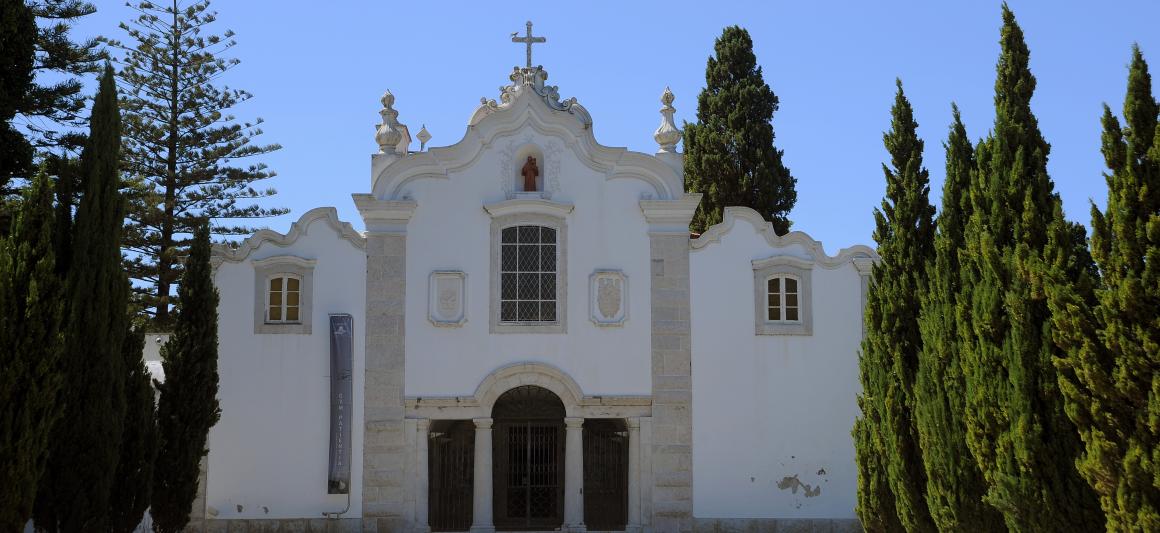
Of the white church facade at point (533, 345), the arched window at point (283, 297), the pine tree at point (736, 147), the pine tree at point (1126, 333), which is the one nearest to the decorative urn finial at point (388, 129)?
the white church facade at point (533, 345)

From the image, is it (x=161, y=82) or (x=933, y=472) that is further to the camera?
(x=161, y=82)

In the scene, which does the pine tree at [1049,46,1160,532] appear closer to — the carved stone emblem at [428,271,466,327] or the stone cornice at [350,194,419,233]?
the carved stone emblem at [428,271,466,327]

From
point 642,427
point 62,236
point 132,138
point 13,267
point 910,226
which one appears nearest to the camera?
point 13,267

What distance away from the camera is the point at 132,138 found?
26.5 meters

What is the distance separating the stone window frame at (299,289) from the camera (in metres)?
19.6

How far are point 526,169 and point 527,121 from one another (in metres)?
0.75

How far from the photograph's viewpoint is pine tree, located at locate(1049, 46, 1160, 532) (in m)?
11.6

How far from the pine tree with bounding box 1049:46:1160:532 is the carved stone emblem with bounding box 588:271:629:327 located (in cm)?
833

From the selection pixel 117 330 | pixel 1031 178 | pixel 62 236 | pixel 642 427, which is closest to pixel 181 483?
pixel 117 330

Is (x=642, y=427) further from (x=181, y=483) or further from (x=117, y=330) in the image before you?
(x=117, y=330)

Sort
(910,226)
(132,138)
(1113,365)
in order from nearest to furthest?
(1113,365) < (910,226) < (132,138)

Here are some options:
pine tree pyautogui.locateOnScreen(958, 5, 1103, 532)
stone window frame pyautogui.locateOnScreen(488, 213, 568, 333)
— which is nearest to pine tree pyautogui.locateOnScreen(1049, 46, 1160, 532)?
pine tree pyautogui.locateOnScreen(958, 5, 1103, 532)

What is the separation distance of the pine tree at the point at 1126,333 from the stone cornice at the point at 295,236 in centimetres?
1107

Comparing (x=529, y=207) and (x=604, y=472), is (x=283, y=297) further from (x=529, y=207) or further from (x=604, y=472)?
(x=604, y=472)
